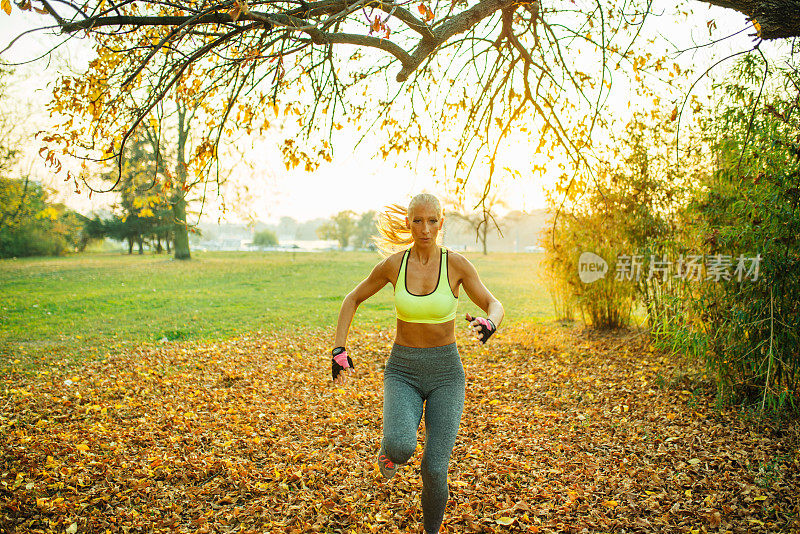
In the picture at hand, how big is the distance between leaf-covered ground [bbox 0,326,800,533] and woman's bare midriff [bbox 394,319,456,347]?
127cm

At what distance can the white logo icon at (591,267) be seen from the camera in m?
7.83

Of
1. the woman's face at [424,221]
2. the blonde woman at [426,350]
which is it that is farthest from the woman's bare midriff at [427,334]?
the woman's face at [424,221]

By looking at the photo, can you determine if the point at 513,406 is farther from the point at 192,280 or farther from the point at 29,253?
the point at 29,253

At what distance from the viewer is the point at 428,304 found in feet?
9.17

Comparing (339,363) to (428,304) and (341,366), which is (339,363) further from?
(428,304)

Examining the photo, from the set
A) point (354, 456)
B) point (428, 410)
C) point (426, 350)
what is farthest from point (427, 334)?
point (354, 456)

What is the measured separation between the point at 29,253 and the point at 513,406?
30275 mm

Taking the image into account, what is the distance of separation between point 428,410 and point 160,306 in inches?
444

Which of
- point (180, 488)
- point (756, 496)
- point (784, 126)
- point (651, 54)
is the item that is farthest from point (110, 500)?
point (651, 54)

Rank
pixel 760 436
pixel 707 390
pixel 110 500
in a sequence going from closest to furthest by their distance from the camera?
Answer: pixel 110 500
pixel 760 436
pixel 707 390

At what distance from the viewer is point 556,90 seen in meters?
6.62

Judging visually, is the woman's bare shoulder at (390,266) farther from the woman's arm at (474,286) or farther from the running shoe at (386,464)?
the running shoe at (386,464)

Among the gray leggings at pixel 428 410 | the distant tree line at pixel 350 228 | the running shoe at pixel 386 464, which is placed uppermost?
the distant tree line at pixel 350 228

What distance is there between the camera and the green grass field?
8.44 meters
